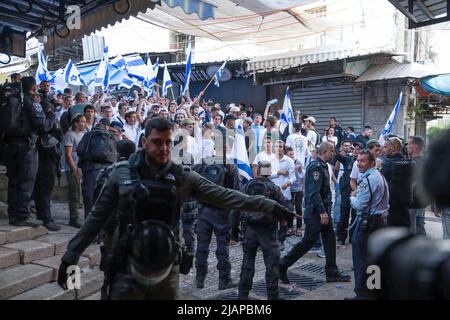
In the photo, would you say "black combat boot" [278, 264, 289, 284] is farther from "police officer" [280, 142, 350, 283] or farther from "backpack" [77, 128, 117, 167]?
"backpack" [77, 128, 117, 167]

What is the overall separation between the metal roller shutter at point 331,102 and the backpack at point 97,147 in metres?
10.4

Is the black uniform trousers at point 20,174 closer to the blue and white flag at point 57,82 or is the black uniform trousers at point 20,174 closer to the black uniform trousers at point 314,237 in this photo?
the black uniform trousers at point 314,237

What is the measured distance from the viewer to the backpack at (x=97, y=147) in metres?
5.80

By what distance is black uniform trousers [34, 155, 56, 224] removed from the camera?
5.80 meters

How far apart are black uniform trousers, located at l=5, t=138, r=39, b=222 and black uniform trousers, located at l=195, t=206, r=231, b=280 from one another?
2.29 m

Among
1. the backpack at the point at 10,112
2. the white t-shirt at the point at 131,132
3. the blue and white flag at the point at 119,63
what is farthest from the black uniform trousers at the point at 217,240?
the blue and white flag at the point at 119,63

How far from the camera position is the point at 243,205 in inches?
131

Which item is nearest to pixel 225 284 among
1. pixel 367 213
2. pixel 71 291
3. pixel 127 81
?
pixel 71 291

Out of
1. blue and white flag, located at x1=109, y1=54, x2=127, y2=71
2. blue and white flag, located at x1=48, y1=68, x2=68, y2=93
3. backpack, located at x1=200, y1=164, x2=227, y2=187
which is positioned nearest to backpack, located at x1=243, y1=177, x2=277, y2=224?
backpack, located at x1=200, y1=164, x2=227, y2=187

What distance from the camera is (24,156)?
5.34 meters

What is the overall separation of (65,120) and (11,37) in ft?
5.52

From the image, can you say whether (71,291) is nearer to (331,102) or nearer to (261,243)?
(261,243)

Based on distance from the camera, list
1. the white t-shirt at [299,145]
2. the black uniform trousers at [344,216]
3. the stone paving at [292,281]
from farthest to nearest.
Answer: the white t-shirt at [299,145]
the black uniform trousers at [344,216]
the stone paving at [292,281]
